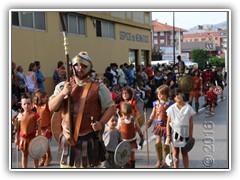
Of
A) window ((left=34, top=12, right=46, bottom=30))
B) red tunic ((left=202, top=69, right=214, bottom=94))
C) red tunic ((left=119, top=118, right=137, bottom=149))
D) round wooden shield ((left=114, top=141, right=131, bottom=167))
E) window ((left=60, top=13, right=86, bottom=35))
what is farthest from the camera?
window ((left=60, top=13, right=86, bottom=35))

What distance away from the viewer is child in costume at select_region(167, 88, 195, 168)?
5.38m

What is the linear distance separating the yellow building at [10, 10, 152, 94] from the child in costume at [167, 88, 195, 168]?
11.6 feet

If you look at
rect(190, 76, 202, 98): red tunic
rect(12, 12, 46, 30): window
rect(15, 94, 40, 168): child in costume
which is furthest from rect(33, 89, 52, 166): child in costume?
rect(190, 76, 202, 98): red tunic

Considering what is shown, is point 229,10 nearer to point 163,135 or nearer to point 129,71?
point 163,135

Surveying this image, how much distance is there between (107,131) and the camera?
5.14 m

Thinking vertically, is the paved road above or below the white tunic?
below

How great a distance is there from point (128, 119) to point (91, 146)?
71.2 inches

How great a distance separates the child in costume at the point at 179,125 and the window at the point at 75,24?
8781 mm

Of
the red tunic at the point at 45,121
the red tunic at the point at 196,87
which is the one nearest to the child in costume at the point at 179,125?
the red tunic at the point at 45,121

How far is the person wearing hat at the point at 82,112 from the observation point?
388 cm

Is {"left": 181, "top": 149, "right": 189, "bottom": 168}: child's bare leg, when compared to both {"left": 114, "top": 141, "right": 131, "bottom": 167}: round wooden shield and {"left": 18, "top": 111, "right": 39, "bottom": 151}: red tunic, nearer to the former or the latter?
{"left": 114, "top": 141, "right": 131, "bottom": 167}: round wooden shield

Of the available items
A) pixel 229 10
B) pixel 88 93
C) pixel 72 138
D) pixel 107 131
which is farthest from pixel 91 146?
pixel 229 10
